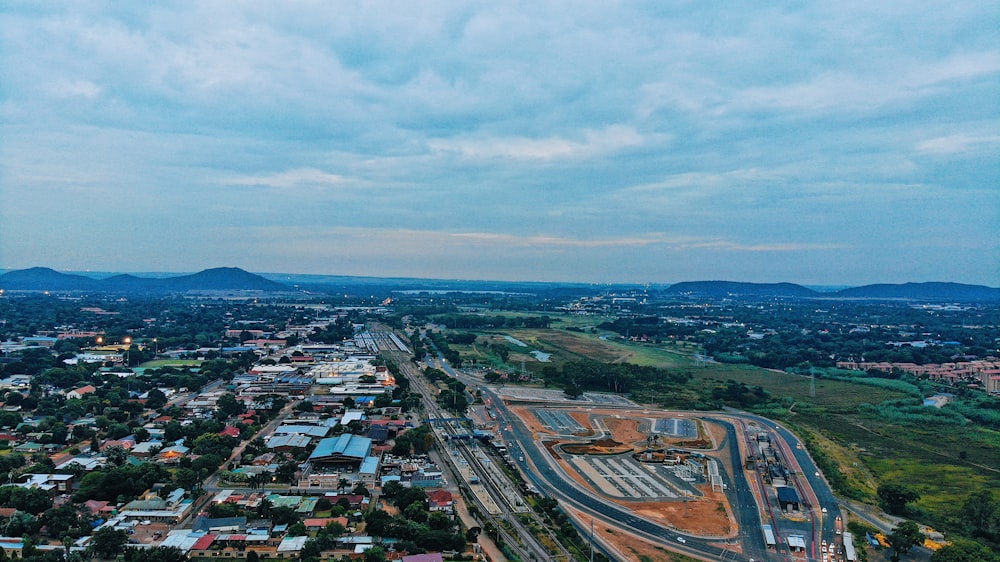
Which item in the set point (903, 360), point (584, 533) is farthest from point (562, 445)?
point (903, 360)

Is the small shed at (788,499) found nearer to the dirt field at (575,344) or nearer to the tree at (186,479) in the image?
the tree at (186,479)

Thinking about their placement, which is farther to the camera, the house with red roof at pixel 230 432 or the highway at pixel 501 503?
the house with red roof at pixel 230 432

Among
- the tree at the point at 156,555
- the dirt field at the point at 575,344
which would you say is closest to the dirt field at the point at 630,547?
the tree at the point at 156,555

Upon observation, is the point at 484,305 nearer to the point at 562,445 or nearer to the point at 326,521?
the point at 562,445

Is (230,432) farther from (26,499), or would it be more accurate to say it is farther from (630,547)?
(630,547)

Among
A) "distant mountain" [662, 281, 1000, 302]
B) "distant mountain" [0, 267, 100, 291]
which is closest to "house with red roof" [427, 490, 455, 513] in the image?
"distant mountain" [662, 281, 1000, 302]

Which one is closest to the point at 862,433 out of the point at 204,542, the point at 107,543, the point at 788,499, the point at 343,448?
the point at 788,499
